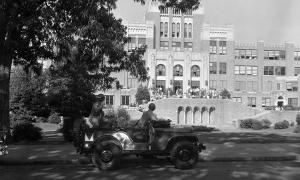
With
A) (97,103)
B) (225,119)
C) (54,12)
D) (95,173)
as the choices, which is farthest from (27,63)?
(225,119)

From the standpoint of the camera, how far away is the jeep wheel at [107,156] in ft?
41.1

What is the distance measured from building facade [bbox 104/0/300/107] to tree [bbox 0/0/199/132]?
240 feet

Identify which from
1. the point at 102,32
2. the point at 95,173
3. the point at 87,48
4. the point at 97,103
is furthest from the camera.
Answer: the point at 87,48

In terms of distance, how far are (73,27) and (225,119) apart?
5512 cm

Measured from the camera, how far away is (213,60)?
3949 inches

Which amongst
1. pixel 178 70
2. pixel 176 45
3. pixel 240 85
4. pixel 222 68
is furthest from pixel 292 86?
pixel 176 45

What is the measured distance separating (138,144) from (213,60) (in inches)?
3508

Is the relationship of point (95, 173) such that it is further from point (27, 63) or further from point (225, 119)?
point (225, 119)

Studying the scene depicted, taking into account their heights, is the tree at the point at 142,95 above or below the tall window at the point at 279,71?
below

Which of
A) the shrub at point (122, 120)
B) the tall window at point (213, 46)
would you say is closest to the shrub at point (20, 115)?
the shrub at point (122, 120)

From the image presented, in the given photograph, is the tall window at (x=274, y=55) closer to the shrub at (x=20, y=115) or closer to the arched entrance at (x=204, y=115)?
the arched entrance at (x=204, y=115)

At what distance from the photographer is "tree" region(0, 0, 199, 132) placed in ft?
55.7

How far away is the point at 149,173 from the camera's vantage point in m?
12.3

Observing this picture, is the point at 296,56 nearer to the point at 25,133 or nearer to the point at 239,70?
the point at 239,70
